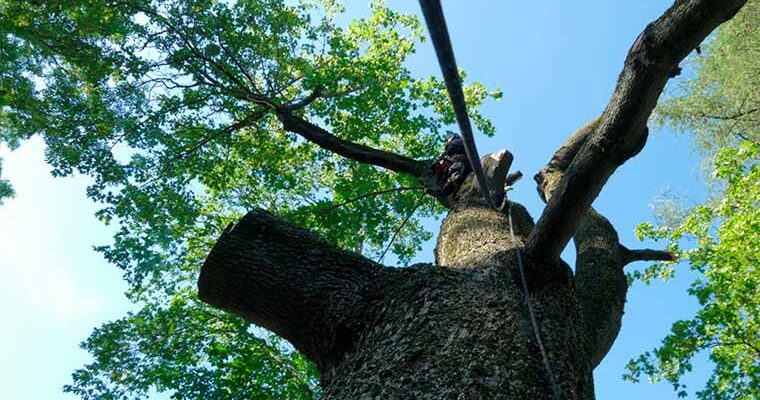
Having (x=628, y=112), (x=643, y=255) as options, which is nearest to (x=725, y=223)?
(x=643, y=255)

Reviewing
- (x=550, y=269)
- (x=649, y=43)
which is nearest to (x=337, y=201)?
(x=550, y=269)

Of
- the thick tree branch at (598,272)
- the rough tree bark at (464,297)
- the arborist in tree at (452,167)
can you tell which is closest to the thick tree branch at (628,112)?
the rough tree bark at (464,297)

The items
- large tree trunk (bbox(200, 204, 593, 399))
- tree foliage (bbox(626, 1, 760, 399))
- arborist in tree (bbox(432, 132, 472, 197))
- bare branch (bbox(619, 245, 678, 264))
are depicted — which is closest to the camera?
large tree trunk (bbox(200, 204, 593, 399))

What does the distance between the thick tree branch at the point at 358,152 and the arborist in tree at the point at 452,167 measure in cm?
21

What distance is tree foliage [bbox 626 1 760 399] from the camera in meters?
7.27

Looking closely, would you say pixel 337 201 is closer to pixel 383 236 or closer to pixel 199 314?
pixel 383 236

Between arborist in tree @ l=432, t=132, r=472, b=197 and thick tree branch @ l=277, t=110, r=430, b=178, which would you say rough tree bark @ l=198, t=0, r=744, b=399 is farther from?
thick tree branch @ l=277, t=110, r=430, b=178

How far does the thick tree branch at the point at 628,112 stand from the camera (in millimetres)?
1962

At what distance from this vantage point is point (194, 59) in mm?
7004

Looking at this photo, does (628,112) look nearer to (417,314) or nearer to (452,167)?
(417,314)

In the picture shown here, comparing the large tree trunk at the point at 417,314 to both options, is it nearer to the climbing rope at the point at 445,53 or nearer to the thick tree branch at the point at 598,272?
the thick tree branch at the point at 598,272

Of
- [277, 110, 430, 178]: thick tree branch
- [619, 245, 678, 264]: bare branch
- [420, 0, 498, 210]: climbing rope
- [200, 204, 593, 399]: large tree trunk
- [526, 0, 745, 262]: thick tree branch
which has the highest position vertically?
[277, 110, 430, 178]: thick tree branch

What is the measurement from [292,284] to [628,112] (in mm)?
1632

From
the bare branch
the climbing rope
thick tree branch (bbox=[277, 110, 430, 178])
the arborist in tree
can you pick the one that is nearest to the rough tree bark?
the bare branch
